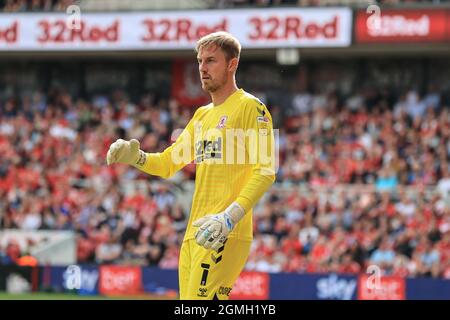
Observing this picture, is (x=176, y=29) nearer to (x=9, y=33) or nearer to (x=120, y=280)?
(x=9, y=33)

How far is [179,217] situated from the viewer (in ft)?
74.0

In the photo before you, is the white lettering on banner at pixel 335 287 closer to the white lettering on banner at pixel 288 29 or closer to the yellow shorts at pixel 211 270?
the white lettering on banner at pixel 288 29

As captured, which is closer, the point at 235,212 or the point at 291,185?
the point at 235,212

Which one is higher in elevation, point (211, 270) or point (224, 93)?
point (224, 93)

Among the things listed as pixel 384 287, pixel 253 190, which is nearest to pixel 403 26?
pixel 384 287

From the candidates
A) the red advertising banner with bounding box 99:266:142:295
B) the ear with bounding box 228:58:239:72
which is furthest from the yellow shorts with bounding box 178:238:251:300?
the red advertising banner with bounding box 99:266:142:295

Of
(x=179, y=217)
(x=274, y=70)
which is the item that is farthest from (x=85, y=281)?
(x=274, y=70)

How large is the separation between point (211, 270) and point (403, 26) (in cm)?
1839

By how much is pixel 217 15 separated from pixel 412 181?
21.5 feet

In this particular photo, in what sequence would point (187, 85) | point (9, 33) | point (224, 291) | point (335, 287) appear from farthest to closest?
1. point (187, 85)
2. point (9, 33)
3. point (335, 287)
4. point (224, 291)

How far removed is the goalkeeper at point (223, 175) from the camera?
6.71 m

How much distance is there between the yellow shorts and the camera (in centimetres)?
677

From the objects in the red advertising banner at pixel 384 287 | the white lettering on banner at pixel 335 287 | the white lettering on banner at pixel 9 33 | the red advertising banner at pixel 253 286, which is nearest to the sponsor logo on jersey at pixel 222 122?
the red advertising banner at pixel 384 287

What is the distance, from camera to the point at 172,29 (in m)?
25.6
